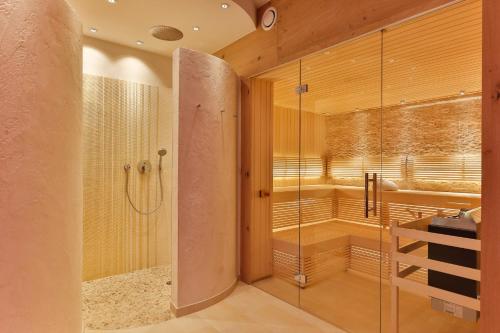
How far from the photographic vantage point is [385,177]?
2268 millimetres

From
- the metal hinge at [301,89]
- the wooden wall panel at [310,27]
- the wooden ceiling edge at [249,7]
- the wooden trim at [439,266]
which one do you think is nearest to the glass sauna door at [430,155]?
the wooden trim at [439,266]

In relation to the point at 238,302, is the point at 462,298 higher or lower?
higher

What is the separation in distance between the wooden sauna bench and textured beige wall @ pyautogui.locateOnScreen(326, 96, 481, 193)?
0.39 feet

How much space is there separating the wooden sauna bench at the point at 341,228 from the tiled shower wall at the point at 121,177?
5.01 ft

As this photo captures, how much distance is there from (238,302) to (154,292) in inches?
33.2

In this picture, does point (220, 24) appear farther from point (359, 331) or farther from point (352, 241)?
point (359, 331)

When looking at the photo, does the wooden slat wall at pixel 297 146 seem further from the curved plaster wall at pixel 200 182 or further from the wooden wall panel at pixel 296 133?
the curved plaster wall at pixel 200 182

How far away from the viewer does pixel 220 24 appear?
3.02 meters

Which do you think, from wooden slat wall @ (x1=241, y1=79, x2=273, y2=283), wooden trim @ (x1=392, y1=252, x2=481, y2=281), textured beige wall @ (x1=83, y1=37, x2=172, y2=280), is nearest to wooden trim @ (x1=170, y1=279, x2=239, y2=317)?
wooden slat wall @ (x1=241, y1=79, x2=273, y2=283)

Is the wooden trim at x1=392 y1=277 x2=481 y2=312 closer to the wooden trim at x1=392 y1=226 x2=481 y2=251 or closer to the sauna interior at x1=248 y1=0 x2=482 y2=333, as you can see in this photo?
the sauna interior at x1=248 y1=0 x2=482 y2=333

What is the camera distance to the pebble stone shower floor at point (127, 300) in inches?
97.2

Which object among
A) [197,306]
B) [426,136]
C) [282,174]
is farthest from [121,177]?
[426,136]

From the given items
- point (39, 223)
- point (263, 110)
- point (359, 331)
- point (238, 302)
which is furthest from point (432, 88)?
point (39, 223)

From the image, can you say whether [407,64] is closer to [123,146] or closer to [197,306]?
[197,306]
